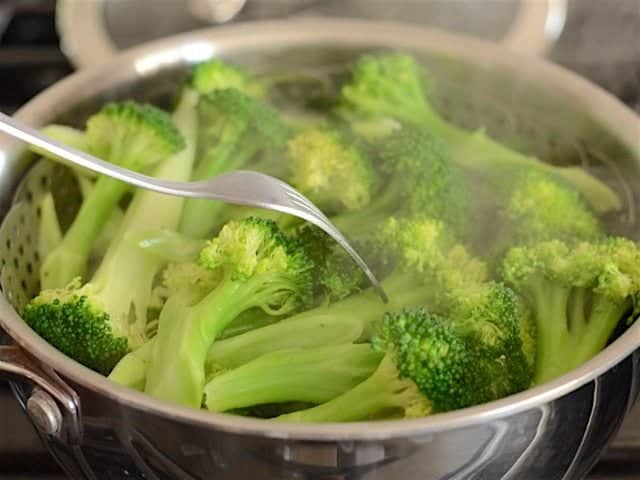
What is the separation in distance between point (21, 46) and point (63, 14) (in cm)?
13

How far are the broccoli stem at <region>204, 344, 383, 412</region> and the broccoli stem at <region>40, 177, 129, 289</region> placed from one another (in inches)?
9.2

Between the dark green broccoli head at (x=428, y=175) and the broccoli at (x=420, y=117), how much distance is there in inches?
2.3

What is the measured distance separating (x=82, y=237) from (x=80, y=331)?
0.17m

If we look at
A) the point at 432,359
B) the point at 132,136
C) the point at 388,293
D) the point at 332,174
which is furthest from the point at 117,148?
the point at 432,359

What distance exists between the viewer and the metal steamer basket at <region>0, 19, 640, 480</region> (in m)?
0.64

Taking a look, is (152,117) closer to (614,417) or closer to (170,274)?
(170,274)

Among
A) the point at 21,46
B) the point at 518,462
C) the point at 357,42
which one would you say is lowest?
the point at 518,462

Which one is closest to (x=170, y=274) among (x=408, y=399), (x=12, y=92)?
(x=408, y=399)

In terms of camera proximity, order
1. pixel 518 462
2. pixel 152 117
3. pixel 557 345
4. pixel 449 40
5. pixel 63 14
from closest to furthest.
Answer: pixel 518 462
pixel 557 345
pixel 152 117
pixel 449 40
pixel 63 14

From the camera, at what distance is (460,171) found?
0.98 m

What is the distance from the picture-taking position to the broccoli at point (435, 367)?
2.34ft

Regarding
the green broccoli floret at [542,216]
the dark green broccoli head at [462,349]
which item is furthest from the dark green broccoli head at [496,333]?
the green broccoli floret at [542,216]

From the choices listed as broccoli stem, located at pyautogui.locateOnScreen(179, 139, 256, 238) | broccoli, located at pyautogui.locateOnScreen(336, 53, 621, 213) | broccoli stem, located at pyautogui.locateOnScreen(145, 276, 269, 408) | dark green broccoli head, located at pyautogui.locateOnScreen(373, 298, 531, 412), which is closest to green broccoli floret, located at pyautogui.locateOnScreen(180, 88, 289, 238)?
broccoli stem, located at pyautogui.locateOnScreen(179, 139, 256, 238)

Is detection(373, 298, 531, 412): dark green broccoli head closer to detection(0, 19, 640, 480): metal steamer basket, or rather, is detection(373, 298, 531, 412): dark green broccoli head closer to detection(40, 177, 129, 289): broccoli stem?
detection(0, 19, 640, 480): metal steamer basket
